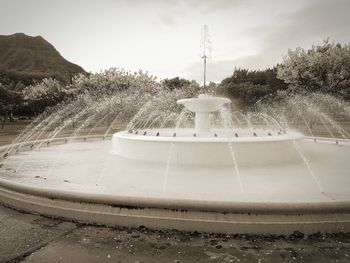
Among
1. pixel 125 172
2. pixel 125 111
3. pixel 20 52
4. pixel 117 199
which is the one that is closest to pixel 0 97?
pixel 125 111

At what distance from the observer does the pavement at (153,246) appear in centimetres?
344

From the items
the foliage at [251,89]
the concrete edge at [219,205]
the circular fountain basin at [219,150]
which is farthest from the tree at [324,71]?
the concrete edge at [219,205]

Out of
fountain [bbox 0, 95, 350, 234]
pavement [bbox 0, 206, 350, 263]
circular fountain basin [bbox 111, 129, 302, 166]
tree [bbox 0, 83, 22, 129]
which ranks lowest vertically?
pavement [bbox 0, 206, 350, 263]

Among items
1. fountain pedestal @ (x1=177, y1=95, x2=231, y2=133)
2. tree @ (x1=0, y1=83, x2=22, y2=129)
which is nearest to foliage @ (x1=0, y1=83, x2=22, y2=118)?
tree @ (x1=0, y1=83, x2=22, y2=129)

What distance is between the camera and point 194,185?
556 cm

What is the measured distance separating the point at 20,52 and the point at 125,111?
144425 millimetres

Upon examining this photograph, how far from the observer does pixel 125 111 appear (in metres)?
39.7

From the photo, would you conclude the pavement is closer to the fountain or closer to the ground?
the ground

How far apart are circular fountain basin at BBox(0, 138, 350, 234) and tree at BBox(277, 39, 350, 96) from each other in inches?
1006

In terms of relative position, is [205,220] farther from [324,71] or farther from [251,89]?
[251,89]

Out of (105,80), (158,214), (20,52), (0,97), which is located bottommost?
(158,214)

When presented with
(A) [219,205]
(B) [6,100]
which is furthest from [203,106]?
(B) [6,100]

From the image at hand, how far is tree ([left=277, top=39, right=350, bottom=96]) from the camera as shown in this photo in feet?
97.5

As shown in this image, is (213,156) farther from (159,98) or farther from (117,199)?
(159,98)
